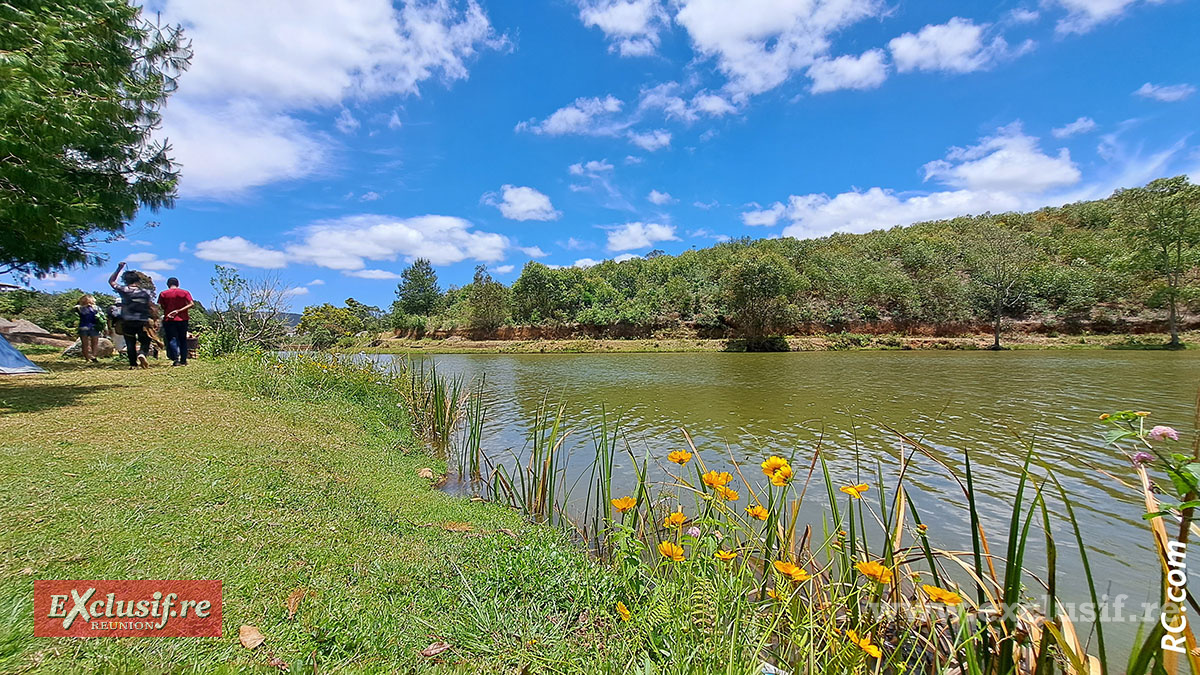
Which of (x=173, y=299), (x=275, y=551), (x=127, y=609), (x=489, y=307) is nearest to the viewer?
(x=127, y=609)

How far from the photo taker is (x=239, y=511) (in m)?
3.39

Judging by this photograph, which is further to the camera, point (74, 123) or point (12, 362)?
point (12, 362)

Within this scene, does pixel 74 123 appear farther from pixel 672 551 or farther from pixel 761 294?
pixel 761 294

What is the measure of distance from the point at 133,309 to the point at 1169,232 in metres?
44.6

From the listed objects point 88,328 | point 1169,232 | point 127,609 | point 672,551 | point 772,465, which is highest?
point 1169,232

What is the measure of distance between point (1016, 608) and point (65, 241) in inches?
565

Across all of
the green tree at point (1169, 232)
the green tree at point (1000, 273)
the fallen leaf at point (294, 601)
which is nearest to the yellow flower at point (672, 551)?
the fallen leaf at point (294, 601)

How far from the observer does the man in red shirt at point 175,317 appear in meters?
9.21

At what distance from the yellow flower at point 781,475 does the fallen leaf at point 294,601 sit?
257 centimetres

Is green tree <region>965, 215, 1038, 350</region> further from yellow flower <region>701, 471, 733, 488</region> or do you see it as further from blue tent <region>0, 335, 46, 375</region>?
blue tent <region>0, 335, 46, 375</region>

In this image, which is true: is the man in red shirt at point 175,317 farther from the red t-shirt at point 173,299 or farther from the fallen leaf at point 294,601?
the fallen leaf at point 294,601

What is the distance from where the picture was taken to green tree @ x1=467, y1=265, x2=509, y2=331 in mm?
48125

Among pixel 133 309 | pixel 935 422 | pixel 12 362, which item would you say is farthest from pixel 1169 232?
pixel 12 362

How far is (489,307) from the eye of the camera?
158 ft
